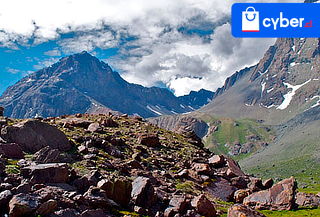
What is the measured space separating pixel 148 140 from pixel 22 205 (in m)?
50.7

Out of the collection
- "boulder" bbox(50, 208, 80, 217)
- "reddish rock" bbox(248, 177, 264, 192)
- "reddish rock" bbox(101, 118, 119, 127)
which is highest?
"reddish rock" bbox(101, 118, 119, 127)

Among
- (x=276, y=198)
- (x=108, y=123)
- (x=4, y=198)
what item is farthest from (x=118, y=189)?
(x=108, y=123)

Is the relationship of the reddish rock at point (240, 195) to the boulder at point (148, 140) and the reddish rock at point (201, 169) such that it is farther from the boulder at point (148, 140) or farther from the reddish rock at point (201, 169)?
the boulder at point (148, 140)

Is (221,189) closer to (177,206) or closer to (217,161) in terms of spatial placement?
(217,161)

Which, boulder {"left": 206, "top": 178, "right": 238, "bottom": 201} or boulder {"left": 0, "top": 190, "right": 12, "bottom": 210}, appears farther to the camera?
boulder {"left": 206, "top": 178, "right": 238, "bottom": 201}

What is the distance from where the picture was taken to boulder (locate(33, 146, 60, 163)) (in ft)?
122

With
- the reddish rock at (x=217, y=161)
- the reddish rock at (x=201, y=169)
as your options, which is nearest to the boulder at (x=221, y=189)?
the reddish rock at (x=201, y=169)

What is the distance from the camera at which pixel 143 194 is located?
1486 inches

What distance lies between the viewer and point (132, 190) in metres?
38.2

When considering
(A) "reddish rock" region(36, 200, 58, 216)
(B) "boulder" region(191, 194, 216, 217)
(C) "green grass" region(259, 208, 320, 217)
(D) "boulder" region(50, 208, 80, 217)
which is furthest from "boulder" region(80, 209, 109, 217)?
(C) "green grass" region(259, 208, 320, 217)

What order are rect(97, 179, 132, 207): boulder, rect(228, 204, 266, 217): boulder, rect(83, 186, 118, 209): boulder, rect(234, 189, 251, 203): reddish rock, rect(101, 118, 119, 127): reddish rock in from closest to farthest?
1. rect(83, 186, 118, 209): boulder
2. rect(97, 179, 132, 207): boulder
3. rect(228, 204, 266, 217): boulder
4. rect(234, 189, 251, 203): reddish rock
5. rect(101, 118, 119, 127): reddish rock

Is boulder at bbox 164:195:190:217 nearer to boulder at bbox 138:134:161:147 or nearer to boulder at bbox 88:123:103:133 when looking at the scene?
boulder at bbox 138:134:161:147

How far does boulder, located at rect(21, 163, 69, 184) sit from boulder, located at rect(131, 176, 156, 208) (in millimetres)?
9109

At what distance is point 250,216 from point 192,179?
72.2 feet
